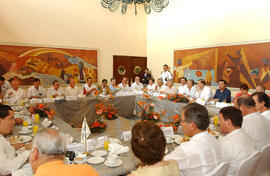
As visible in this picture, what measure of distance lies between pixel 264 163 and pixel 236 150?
475 millimetres

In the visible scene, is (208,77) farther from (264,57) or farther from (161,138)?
(161,138)

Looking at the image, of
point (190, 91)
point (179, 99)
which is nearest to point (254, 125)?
point (179, 99)

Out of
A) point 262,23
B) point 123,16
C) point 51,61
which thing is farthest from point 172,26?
point 51,61

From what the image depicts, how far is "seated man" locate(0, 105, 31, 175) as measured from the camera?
5.79 ft

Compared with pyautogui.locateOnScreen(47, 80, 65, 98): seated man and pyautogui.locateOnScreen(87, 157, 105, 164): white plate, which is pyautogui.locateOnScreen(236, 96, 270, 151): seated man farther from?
pyautogui.locateOnScreen(47, 80, 65, 98): seated man

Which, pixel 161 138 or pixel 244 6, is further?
pixel 244 6

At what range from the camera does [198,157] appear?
1.63 meters

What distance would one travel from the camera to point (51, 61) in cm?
756

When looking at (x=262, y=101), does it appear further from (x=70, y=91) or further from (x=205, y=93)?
(x=70, y=91)

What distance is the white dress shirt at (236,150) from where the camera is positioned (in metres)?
1.79

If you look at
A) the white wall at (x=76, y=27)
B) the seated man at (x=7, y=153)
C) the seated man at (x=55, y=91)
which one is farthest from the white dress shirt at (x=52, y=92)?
the seated man at (x=7, y=153)

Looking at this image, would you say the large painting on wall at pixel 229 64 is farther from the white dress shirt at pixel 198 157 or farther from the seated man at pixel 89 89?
the white dress shirt at pixel 198 157

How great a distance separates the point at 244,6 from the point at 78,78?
6718 mm

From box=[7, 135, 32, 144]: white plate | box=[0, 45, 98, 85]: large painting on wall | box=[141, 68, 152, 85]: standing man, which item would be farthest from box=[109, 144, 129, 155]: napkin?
box=[141, 68, 152, 85]: standing man
